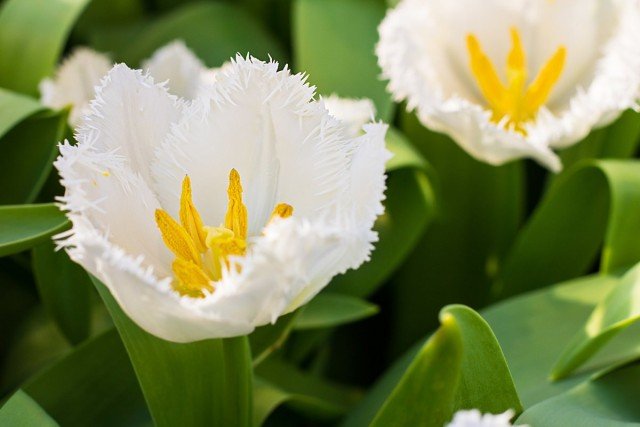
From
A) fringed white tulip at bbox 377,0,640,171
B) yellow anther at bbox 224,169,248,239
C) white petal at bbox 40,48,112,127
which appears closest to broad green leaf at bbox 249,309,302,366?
yellow anther at bbox 224,169,248,239

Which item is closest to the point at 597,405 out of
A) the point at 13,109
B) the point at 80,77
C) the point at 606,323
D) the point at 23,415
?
the point at 606,323

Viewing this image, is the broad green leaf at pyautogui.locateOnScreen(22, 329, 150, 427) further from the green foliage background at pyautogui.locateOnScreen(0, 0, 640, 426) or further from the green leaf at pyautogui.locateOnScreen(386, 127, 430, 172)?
the green leaf at pyautogui.locateOnScreen(386, 127, 430, 172)

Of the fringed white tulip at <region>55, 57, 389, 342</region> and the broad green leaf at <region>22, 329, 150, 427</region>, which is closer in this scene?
the fringed white tulip at <region>55, 57, 389, 342</region>

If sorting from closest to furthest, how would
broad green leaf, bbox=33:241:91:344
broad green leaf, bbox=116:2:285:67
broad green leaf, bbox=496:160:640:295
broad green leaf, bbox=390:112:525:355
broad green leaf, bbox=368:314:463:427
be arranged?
broad green leaf, bbox=368:314:463:427, broad green leaf, bbox=33:241:91:344, broad green leaf, bbox=496:160:640:295, broad green leaf, bbox=390:112:525:355, broad green leaf, bbox=116:2:285:67

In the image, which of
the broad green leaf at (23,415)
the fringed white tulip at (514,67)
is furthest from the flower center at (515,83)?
the broad green leaf at (23,415)

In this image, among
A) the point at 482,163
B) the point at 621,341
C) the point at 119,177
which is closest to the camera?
the point at 119,177

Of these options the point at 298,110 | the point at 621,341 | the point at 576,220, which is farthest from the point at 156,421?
the point at 576,220

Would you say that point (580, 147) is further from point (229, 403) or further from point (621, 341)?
point (229, 403)

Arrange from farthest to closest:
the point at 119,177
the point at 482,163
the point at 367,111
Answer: the point at 482,163
the point at 367,111
the point at 119,177
